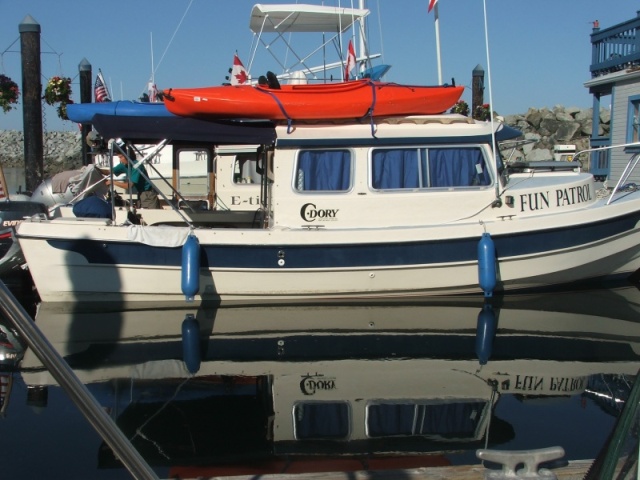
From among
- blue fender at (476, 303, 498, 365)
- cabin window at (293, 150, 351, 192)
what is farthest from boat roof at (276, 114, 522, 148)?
blue fender at (476, 303, 498, 365)

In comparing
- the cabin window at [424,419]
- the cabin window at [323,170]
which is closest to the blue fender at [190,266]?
the cabin window at [323,170]

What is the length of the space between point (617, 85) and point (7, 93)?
13796mm

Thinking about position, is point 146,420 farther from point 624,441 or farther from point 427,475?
point 624,441

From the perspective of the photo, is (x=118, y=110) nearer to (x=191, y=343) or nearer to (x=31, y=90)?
(x=191, y=343)

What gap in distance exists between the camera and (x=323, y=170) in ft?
30.2

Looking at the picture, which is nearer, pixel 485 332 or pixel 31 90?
pixel 485 332

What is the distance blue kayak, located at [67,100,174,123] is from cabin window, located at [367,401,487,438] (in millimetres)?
5764

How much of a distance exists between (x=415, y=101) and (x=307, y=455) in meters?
5.60

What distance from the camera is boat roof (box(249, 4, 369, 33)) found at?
1305 centimetres

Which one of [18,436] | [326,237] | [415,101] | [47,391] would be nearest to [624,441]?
[18,436]

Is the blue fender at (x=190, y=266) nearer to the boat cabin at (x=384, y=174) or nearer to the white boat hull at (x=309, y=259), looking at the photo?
the white boat hull at (x=309, y=259)

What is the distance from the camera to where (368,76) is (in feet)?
→ 38.8

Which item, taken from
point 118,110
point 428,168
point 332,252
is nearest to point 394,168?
point 428,168

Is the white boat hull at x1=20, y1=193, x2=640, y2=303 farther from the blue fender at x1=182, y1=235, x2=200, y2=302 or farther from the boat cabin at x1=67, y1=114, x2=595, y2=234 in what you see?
the boat cabin at x1=67, y1=114, x2=595, y2=234
